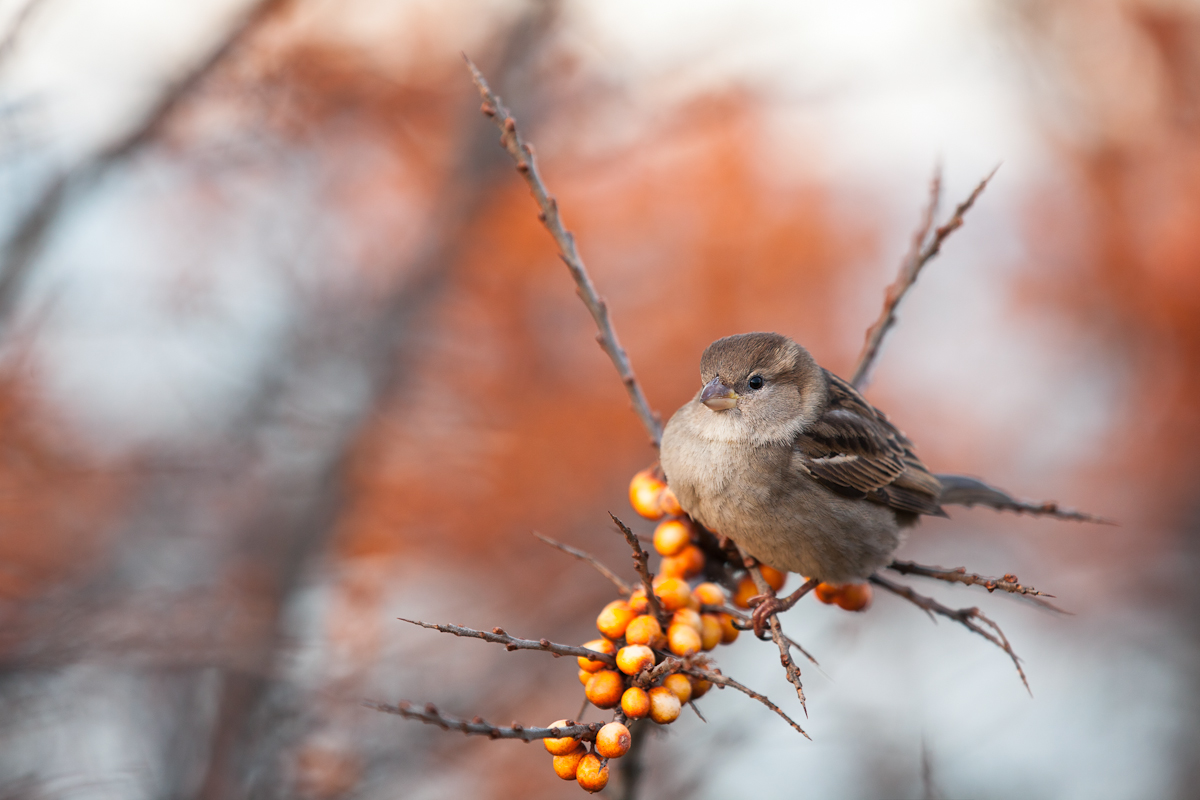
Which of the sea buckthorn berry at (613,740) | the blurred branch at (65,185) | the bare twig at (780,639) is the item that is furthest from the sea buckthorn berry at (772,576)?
the blurred branch at (65,185)

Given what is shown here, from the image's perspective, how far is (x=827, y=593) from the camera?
2572 millimetres

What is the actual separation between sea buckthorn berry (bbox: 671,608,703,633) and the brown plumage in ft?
1.70

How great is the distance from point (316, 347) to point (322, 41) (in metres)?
2.39

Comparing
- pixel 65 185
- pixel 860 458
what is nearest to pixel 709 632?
pixel 860 458

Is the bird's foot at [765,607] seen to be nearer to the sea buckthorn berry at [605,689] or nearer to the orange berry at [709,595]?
the orange berry at [709,595]

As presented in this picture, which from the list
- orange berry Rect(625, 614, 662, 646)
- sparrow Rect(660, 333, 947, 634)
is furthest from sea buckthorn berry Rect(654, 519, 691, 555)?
orange berry Rect(625, 614, 662, 646)

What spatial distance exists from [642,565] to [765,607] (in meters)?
0.75

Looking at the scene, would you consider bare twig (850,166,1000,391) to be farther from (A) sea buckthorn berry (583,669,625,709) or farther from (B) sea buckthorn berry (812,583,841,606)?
(A) sea buckthorn berry (583,669,625,709)

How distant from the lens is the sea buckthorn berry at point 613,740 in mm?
1443

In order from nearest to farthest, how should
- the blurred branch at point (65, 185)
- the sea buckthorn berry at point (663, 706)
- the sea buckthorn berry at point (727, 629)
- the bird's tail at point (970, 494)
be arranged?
the sea buckthorn berry at point (663, 706), the sea buckthorn berry at point (727, 629), the bird's tail at point (970, 494), the blurred branch at point (65, 185)

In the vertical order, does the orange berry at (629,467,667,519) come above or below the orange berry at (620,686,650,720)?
below

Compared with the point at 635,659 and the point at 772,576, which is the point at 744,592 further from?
the point at 635,659

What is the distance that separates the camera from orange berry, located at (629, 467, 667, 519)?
2512mm

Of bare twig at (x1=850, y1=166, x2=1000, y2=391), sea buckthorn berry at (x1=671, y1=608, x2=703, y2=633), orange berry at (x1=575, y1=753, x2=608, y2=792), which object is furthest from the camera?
bare twig at (x1=850, y1=166, x2=1000, y2=391)
